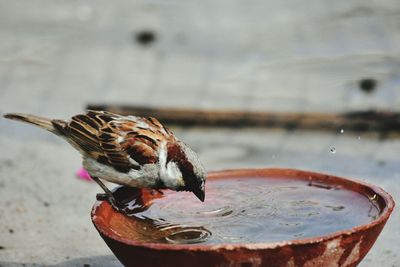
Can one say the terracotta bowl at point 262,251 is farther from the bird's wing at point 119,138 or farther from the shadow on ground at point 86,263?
the shadow on ground at point 86,263

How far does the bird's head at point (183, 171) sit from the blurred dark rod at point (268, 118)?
10.5 ft

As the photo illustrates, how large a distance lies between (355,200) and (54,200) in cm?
281

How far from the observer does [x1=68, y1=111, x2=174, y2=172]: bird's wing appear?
4.45m

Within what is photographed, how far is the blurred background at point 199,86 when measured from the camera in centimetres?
601

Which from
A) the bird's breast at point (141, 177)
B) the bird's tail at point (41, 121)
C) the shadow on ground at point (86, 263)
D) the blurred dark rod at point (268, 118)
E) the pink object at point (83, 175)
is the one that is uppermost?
the bird's tail at point (41, 121)

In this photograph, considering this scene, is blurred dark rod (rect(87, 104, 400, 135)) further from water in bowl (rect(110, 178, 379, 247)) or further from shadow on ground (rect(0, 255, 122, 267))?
water in bowl (rect(110, 178, 379, 247))

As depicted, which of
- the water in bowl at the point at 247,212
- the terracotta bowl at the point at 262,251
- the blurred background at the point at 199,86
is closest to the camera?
the terracotta bowl at the point at 262,251

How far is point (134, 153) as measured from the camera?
14.6 feet

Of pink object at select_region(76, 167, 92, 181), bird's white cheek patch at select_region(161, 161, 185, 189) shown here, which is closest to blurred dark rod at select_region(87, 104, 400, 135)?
pink object at select_region(76, 167, 92, 181)

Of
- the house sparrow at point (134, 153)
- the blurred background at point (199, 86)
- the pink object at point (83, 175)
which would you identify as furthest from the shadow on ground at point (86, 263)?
the pink object at point (83, 175)

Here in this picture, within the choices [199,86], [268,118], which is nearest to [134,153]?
[268,118]

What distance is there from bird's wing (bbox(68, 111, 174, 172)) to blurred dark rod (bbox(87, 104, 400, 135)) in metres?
2.93

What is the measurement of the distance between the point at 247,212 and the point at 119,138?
0.89m

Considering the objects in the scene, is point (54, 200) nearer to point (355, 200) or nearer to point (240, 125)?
point (240, 125)
